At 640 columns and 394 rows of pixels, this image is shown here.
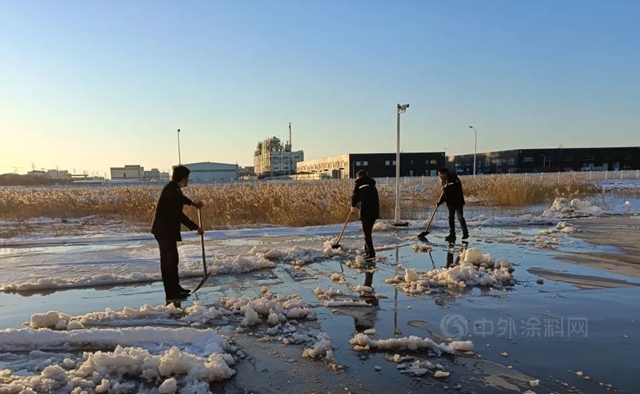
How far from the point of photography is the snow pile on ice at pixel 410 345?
14.6ft

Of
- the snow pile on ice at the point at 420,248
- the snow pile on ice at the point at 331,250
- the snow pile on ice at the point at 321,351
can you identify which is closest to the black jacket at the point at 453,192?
the snow pile on ice at the point at 420,248

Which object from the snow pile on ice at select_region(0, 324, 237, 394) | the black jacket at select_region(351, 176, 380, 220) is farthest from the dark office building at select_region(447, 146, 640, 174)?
the snow pile on ice at select_region(0, 324, 237, 394)

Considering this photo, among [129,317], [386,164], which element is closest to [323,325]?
[129,317]

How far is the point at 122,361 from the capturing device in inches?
161

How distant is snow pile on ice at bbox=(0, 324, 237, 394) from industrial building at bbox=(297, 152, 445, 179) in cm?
6996

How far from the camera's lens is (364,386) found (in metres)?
3.73

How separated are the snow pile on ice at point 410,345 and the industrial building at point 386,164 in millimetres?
69890

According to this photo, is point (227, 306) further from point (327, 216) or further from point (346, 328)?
point (327, 216)

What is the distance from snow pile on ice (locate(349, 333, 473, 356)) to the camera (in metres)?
4.44

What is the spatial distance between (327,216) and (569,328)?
11.9m

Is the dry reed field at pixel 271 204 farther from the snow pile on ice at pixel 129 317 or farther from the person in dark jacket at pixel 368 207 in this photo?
the snow pile on ice at pixel 129 317

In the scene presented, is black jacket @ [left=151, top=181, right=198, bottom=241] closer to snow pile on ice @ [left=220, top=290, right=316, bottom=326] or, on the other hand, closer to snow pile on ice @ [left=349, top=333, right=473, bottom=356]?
snow pile on ice @ [left=220, top=290, right=316, bottom=326]

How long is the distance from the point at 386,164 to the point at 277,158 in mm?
45306

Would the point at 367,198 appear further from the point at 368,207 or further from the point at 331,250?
the point at 331,250
